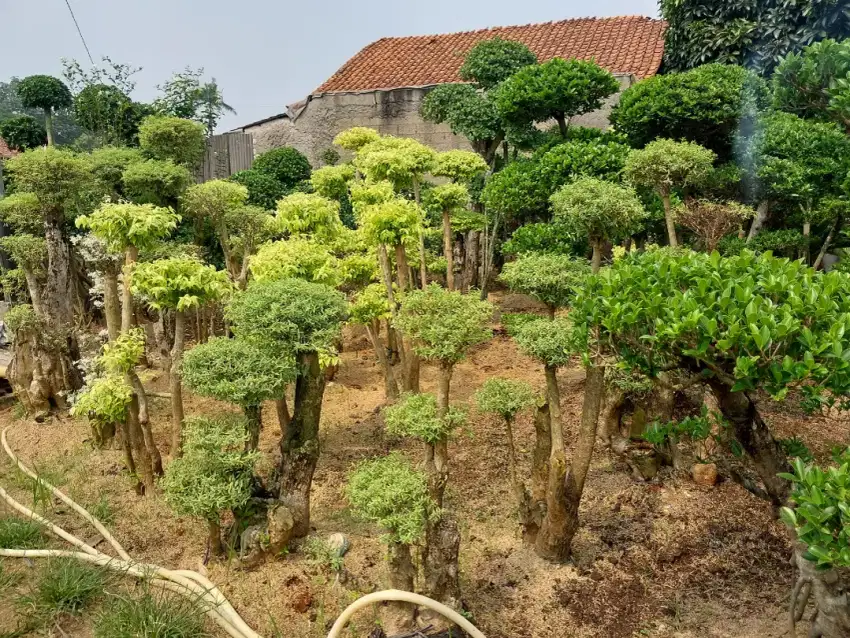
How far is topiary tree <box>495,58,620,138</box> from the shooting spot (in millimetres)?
7020

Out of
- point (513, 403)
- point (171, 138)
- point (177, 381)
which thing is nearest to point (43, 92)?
point (171, 138)

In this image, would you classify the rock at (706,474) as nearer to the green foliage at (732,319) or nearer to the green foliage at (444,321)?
the green foliage at (444,321)

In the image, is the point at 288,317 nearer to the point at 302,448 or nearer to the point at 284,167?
the point at 302,448

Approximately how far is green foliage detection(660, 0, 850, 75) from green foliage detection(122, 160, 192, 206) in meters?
7.88

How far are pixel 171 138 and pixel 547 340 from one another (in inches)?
239

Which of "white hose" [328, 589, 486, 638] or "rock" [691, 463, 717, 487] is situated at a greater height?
"white hose" [328, 589, 486, 638]

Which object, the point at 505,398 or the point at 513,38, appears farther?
the point at 513,38

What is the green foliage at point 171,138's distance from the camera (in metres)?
7.78

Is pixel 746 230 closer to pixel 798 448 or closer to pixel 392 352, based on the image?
pixel 392 352

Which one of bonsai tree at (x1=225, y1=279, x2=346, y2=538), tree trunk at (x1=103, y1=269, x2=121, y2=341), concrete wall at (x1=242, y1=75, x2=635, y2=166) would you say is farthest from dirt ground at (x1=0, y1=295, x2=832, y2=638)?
concrete wall at (x1=242, y1=75, x2=635, y2=166)

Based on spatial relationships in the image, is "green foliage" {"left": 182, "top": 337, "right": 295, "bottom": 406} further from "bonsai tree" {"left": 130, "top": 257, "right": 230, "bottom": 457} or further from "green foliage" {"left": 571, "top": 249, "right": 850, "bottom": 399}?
"green foliage" {"left": 571, "top": 249, "right": 850, "bottom": 399}

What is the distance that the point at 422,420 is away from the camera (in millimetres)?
4059

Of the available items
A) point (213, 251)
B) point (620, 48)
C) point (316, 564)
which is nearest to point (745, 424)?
point (316, 564)

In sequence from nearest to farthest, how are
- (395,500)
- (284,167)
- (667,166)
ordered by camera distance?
1. (395,500)
2. (667,166)
3. (284,167)
